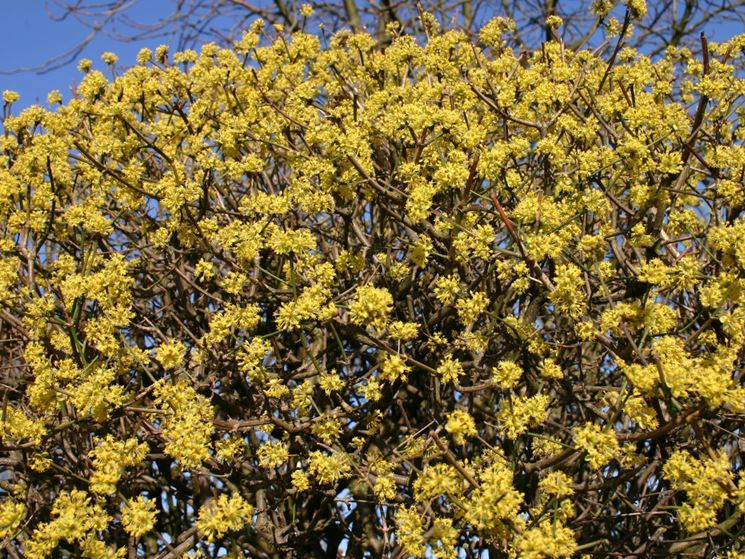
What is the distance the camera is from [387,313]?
314 centimetres

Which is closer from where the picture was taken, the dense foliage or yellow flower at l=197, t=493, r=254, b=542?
yellow flower at l=197, t=493, r=254, b=542

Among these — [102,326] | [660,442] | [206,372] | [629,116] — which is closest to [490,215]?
[629,116]

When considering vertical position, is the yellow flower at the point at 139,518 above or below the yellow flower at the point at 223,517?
above

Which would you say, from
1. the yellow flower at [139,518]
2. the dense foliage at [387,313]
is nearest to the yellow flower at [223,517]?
the dense foliage at [387,313]

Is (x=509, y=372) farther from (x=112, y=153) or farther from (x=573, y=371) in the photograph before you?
(x=112, y=153)

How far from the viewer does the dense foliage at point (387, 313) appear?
302 centimetres

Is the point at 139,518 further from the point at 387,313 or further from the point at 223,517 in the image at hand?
the point at 387,313

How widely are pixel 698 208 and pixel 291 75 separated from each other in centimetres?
260

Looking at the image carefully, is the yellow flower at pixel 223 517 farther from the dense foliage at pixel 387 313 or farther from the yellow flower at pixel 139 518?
the yellow flower at pixel 139 518

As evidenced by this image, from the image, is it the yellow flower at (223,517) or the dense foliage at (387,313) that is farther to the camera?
the dense foliage at (387,313)

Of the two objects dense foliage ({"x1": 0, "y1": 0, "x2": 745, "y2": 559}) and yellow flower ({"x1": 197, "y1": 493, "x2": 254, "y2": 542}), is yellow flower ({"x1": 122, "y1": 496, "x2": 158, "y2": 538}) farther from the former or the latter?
yellow flower ({"x1": 197, "y1": 493, "x2": 254, "y2": 542})

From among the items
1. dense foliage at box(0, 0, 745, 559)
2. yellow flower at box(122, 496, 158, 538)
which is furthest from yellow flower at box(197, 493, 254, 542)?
yellow flower at box(122, 496, 158, 538)

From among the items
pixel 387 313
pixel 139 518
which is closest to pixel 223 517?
pixel 139 518

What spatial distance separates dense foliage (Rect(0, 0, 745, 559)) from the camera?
302cm
